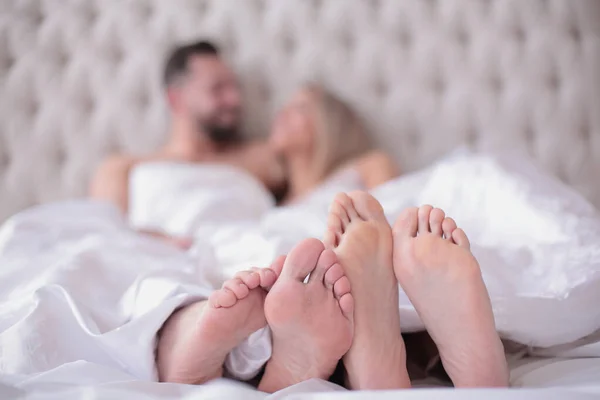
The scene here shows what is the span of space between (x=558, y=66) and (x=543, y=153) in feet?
0.92

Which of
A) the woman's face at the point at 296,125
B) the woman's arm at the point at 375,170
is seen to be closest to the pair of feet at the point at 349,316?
the woman's arm at the point at 375,170

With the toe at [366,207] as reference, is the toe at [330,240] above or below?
below

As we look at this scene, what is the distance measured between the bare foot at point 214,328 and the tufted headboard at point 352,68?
1068mm

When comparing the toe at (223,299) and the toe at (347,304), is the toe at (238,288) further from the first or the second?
the toe at (347,304)

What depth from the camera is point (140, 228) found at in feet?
4.17

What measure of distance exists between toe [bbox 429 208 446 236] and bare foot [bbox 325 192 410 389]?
0.06 metres

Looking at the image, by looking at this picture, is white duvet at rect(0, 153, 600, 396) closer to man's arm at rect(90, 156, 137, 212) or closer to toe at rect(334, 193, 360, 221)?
toe at rect(334, 193, 360, 221)

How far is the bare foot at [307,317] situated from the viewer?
0.59 m

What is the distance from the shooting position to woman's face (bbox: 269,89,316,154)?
4.95 feet

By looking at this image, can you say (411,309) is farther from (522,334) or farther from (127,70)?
(127,70)

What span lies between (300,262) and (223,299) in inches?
3.9

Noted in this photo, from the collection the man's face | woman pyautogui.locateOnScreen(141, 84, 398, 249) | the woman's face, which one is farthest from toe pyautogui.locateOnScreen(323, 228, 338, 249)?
the man's face

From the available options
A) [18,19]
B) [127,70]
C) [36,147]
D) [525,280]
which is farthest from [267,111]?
[525,280]

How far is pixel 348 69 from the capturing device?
164 centimetres
